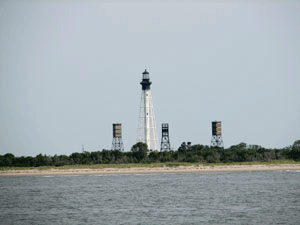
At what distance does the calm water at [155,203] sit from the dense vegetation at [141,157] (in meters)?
36.0

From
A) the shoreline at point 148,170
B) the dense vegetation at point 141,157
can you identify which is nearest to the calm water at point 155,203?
the shoreline at point 148,170

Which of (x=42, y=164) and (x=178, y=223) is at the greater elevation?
(x=42, y=164)

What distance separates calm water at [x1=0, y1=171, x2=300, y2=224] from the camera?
48094 millimetres

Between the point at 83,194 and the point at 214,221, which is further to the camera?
the point at 83,194

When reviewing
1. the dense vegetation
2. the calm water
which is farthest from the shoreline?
the calm water

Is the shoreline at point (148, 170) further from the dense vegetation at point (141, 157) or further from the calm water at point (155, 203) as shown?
the calm water at point (155, 203)

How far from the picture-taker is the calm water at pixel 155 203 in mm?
48094

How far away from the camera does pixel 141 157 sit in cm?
12338

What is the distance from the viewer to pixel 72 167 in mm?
119562

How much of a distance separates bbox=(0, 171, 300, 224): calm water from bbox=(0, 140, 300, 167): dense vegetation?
36.0 meters

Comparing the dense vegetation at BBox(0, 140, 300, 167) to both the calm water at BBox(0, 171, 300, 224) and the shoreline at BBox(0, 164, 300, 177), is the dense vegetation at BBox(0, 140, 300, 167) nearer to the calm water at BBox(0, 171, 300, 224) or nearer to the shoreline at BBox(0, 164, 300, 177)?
the shoreline at BBox(0, 164, 300, 177)

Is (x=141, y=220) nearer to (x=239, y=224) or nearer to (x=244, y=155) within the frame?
(x=239, y=224)

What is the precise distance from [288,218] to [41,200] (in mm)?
30234

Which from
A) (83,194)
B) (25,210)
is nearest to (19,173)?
(83,194)
